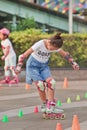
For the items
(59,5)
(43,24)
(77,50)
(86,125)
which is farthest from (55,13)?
(86,125)

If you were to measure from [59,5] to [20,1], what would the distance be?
270 inches

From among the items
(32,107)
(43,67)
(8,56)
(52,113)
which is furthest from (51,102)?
(8,56)

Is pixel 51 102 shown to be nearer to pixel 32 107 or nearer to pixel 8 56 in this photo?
pixel 32 107

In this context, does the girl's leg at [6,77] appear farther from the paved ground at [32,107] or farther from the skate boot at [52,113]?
the skate boot at [52,113]

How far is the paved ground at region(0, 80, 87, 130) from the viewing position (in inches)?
338

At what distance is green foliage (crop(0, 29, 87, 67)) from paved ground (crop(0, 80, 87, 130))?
2.25m

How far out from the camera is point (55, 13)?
3055 cm

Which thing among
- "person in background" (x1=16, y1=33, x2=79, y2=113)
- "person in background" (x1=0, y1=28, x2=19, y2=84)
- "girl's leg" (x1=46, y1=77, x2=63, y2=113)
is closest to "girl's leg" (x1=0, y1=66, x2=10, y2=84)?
"person in background" (x1=0, y1=28, x2=19, y2=84)

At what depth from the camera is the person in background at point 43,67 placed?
9352 millimetres

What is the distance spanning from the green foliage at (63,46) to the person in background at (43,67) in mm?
8005

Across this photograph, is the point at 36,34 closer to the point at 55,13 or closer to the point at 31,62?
the point at 31,62

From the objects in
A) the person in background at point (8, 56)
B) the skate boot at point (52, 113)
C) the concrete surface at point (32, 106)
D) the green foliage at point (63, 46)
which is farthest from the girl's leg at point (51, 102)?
the green foliage at point (63, 46)

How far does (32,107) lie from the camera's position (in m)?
10.7

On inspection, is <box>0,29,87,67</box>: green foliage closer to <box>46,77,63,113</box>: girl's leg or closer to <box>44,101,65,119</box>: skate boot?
<box>46,77,63,113</box>: girl's leg
